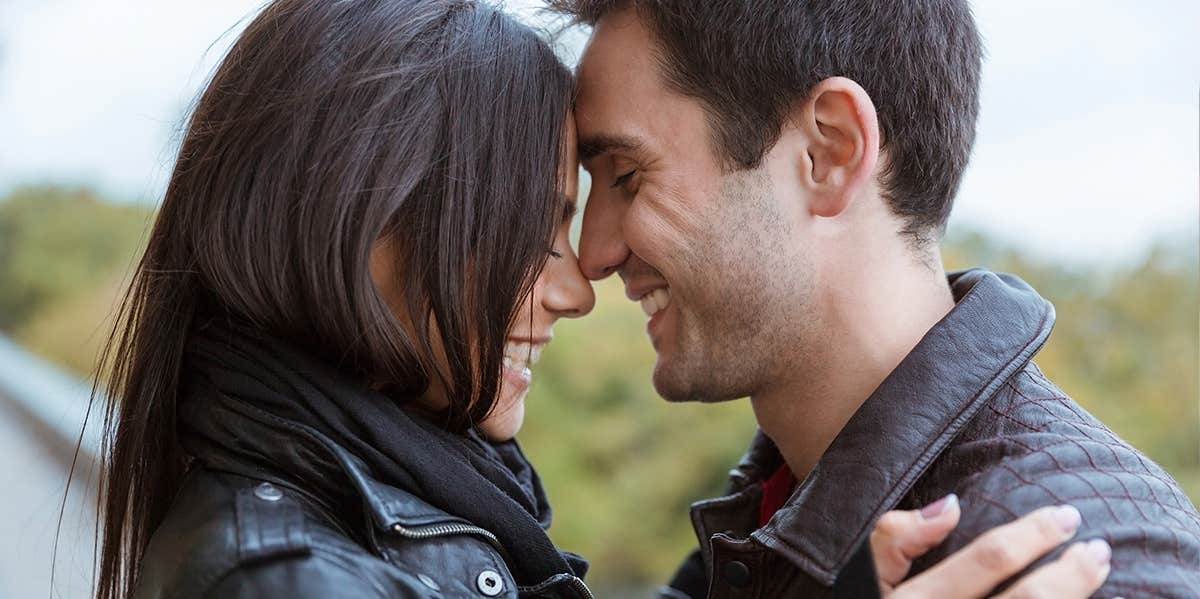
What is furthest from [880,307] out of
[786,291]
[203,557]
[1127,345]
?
[1127,345]

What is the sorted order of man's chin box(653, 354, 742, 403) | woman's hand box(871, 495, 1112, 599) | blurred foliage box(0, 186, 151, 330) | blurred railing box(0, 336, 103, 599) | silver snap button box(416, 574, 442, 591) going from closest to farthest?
woman's hand box(871, 495, 1112, 599)
silver snap button box(416, 574, 442, 591)
man's chin box(653, 354, 742, 403)
blurred railing box(0, 336, 103, 599)
blurred foliage box(0, 186, 151, 330)

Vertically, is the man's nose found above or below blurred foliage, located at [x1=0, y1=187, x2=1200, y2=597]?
above

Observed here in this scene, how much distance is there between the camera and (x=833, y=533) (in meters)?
1.51

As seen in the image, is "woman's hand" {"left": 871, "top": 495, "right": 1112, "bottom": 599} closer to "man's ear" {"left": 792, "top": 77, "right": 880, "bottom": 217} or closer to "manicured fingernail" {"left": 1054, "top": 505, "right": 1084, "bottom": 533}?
"manicured fingernail" {"left": 1054, "top": 505, "right": 1084, "bottom": 533}

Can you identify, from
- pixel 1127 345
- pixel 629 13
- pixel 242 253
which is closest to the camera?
pixel 242 253

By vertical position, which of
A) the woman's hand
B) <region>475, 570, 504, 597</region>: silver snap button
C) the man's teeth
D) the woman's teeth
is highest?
the man's teeth

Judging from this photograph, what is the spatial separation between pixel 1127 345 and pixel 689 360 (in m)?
1.99

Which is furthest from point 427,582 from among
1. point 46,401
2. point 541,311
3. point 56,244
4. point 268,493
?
point 56,244

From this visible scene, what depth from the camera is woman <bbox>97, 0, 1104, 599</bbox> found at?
141 cm

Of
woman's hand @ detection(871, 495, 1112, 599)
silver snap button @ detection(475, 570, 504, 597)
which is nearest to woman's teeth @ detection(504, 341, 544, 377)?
silver snap button @ detection(475, 570, 504, 597)

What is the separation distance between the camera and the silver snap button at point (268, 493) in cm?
132

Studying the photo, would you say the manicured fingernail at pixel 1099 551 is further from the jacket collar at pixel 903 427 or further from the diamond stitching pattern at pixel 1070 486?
the jacket collar at pixel 903 427

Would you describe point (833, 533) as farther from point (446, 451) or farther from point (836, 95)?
point (836, 95)

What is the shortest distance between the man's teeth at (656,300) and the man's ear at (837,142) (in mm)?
283
